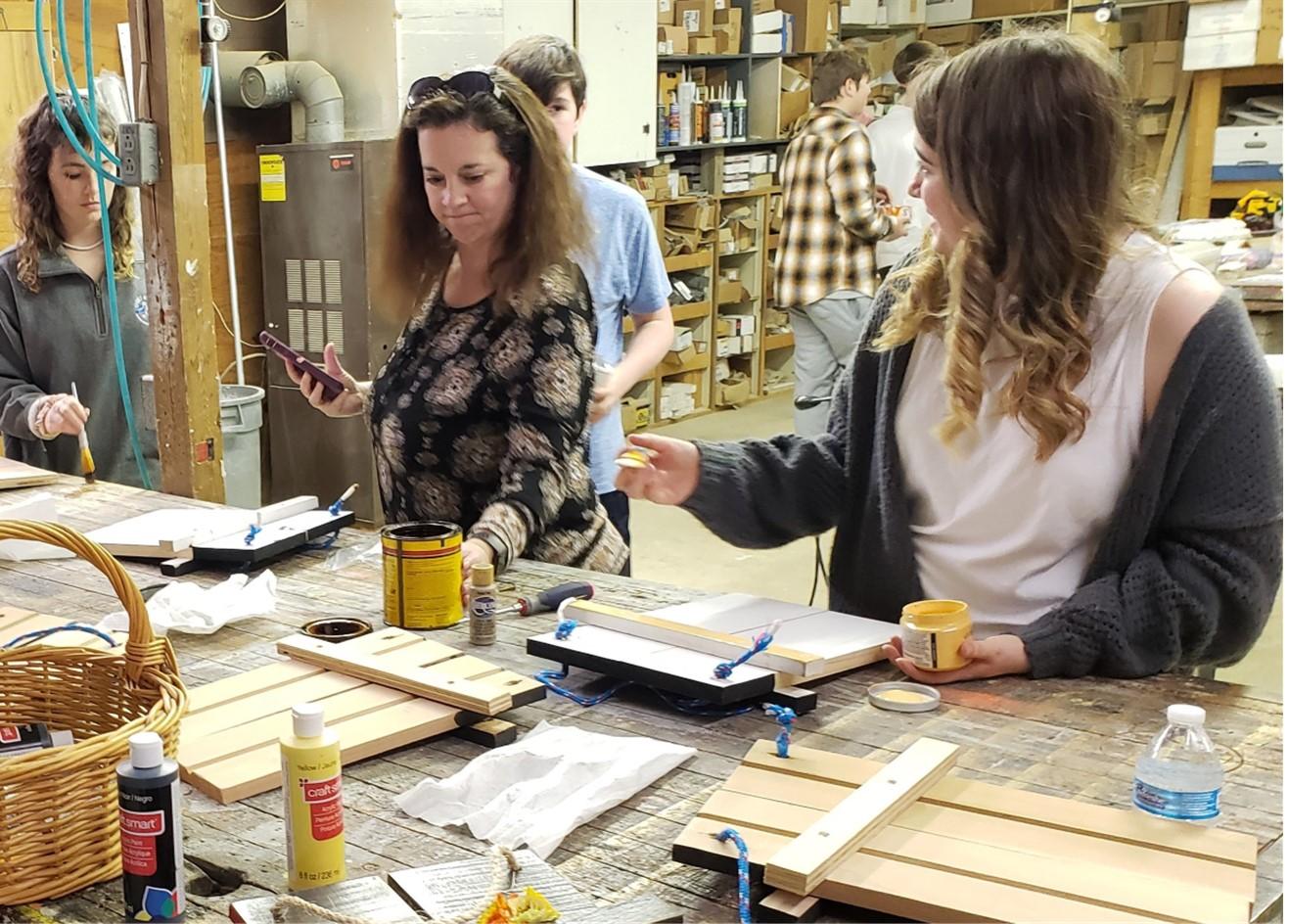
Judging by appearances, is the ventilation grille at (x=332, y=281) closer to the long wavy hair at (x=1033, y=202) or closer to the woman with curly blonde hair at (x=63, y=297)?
the woman with curly blonde hair at (x=63, y=297)

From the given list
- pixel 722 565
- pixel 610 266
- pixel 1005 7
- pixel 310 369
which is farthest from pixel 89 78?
pixel 1005 7

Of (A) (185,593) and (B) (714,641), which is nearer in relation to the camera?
(B) (714,641)

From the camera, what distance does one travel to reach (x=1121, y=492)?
69.3 inches

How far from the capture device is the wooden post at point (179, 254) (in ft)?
8.79

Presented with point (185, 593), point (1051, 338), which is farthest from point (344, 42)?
point (1051, 338)

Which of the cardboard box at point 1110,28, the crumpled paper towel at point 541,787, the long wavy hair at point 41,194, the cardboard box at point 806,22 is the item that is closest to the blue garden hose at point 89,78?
the long wavy hair at point 41,194

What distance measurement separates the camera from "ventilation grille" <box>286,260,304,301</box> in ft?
16.0

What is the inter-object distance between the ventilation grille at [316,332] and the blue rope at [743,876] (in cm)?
394

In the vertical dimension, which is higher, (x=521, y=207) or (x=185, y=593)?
(x=521, y=207)

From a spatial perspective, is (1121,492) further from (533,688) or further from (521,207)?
(521,207)

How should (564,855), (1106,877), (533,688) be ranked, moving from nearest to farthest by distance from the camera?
(1106,877), (564,855), (533,688)

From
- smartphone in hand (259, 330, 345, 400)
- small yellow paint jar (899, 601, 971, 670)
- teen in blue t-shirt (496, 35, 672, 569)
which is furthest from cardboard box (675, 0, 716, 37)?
small yellow paint jar (899, 601, 971, 670)

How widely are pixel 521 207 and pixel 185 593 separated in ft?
2.79

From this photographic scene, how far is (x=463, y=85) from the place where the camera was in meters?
2.26
